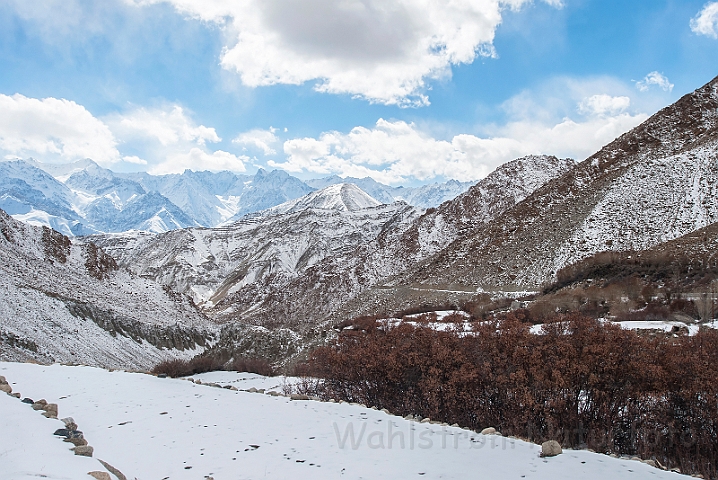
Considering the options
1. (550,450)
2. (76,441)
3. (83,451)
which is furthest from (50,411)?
(550,450)

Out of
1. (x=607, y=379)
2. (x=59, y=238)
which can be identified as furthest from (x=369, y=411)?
(x=59, y=238)

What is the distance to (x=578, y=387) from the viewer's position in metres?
9.60

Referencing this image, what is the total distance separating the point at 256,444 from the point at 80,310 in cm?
3958

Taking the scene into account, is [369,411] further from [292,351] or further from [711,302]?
[292,351]

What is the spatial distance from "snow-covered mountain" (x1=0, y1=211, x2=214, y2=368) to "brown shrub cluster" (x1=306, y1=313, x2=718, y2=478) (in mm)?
27076

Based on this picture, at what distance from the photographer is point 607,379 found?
9445mm

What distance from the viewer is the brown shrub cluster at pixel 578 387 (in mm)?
8594

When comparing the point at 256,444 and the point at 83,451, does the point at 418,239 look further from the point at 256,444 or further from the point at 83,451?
the point at 83,451

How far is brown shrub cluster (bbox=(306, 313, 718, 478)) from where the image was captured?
8594 millimetres

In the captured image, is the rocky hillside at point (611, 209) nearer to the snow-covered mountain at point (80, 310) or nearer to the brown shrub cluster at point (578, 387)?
the brown shrub cluster at point (578, 387)

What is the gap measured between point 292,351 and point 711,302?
30.1 m

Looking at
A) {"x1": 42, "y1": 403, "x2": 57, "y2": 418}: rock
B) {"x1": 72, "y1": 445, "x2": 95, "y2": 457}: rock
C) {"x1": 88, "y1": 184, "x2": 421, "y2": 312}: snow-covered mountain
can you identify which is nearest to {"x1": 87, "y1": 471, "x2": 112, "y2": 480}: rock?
{"x1": 72, "y1": 445, "x2": 95, "y2": 457}: rock

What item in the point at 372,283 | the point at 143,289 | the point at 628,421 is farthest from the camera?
the point at 372,283

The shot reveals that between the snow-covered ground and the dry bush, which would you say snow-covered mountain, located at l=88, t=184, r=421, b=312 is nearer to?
the dry bush
